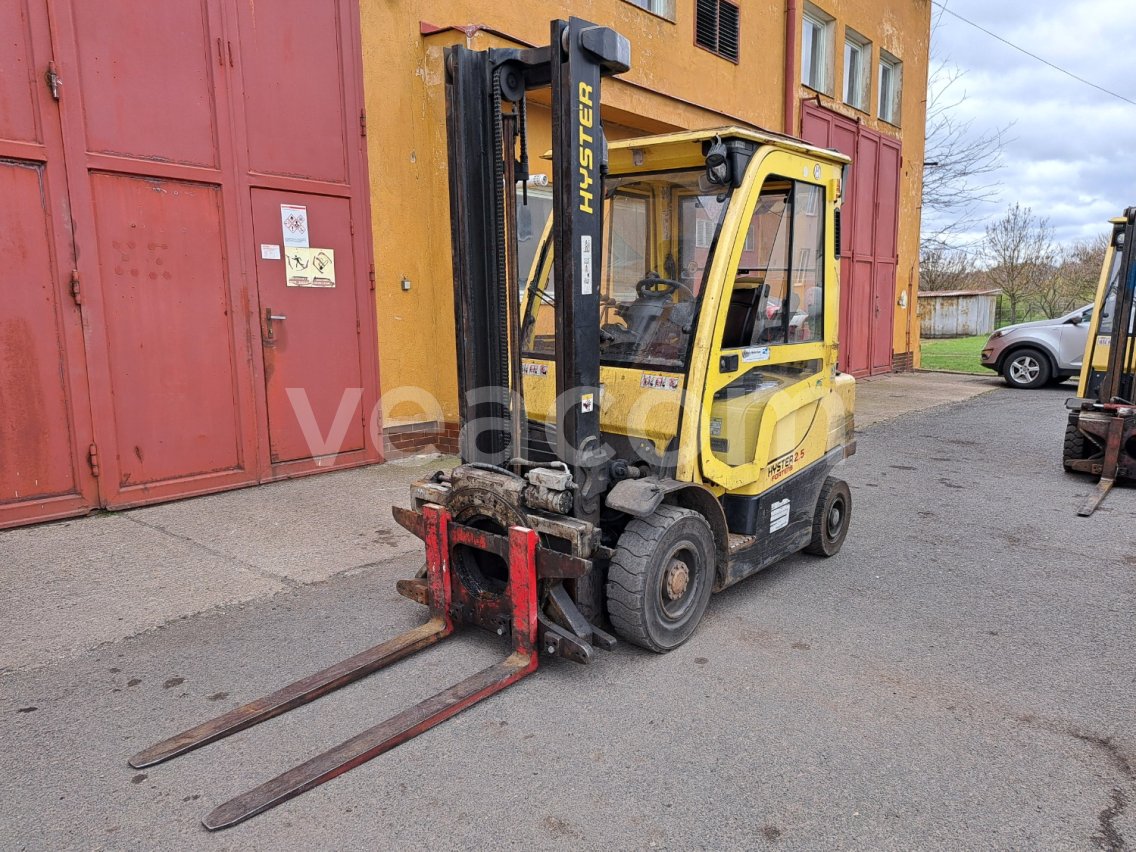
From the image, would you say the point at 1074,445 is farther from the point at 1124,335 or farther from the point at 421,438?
the point at 421,438

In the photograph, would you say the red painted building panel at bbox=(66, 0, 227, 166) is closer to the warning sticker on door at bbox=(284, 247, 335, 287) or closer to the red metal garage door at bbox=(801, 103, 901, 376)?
the warning sticker on door at bbox=(284, 247, 335, 287)

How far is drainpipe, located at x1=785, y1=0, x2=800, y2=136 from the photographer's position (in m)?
12.5

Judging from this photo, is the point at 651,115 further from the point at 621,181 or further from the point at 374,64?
the point at 621,181

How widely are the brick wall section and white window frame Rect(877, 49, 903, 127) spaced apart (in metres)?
12.8

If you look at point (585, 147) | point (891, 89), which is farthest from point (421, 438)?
point (891, 89)

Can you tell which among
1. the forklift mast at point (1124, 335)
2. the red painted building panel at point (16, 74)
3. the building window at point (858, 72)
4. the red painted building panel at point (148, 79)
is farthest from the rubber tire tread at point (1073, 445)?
the building window at point (858, 72)

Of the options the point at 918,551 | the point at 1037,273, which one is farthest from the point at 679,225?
the point at 1037,273

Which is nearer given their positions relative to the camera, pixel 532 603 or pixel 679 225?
pixel 532 603

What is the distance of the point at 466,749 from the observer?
117 inches

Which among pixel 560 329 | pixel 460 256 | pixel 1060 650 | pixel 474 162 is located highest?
pixel 474 162

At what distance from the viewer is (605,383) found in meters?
4.23

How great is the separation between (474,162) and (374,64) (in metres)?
4.28

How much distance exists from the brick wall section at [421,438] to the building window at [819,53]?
970 cm

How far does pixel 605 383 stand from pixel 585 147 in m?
1.27
